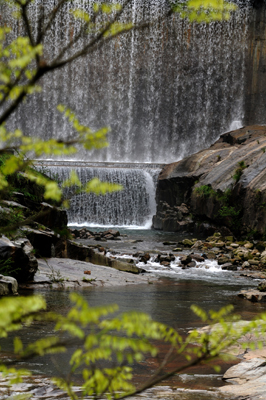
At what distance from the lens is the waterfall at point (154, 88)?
3312 cm

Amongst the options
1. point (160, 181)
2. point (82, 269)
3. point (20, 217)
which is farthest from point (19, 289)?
point (160, 181)

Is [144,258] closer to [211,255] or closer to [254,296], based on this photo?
[211,255]

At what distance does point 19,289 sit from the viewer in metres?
7.03

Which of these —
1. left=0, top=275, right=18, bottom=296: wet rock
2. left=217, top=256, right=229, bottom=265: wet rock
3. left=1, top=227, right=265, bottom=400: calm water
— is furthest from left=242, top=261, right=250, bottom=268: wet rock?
left=0, top=275, right=18, bottom=296: wet rock

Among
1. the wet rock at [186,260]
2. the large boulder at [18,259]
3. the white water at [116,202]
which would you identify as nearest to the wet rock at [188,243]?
the wet rock at [186,260]

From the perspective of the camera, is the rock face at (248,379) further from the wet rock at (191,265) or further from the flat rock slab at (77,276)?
the wet rock at (191,265)

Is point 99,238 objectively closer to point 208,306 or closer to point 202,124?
point 208,306

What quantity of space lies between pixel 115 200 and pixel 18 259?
16.2 m

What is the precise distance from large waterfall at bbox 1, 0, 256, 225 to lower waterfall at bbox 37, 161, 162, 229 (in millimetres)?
9239

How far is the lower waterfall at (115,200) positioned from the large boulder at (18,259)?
1481cm

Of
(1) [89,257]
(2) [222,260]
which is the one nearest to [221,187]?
(2) [222,260]

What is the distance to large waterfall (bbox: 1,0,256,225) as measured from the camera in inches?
1303

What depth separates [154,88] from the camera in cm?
3359

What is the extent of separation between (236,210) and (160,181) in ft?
21.1
